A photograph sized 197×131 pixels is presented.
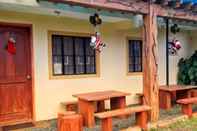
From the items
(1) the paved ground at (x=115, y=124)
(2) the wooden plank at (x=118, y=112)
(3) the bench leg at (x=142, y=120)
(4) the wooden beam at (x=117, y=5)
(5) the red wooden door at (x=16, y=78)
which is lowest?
(1) the paved ground at (x=115, y=124)

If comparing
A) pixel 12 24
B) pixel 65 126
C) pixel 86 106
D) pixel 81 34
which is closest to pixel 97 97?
pixel 86 106

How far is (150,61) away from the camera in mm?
6430

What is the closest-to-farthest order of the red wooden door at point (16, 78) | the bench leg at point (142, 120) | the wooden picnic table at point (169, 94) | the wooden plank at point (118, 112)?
1. the wooden plank at point (118, 112)
2. the bench leg at point (142, 120)
3. the red wooden door at point (16, 78)
4. the wooden picnic table at point (169, 94)

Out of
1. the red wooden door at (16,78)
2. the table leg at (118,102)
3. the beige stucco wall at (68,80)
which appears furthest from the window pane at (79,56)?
the red wooden door at (16,78)

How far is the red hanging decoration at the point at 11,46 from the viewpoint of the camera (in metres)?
6.59

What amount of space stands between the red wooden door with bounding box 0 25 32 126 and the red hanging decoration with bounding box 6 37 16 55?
0.17ft

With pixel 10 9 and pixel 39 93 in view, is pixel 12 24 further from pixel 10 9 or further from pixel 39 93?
pixel 39 93

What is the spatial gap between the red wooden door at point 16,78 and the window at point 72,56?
2.49 feet

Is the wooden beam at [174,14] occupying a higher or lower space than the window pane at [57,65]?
higher

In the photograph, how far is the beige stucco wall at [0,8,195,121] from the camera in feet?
22.9

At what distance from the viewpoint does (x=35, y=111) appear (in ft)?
22.8

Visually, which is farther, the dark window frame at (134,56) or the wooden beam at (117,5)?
the dark window frame at (134,56)

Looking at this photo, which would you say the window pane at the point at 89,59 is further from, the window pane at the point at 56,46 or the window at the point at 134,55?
the window at the point at 134,55

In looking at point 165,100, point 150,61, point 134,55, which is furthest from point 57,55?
point 165,100
